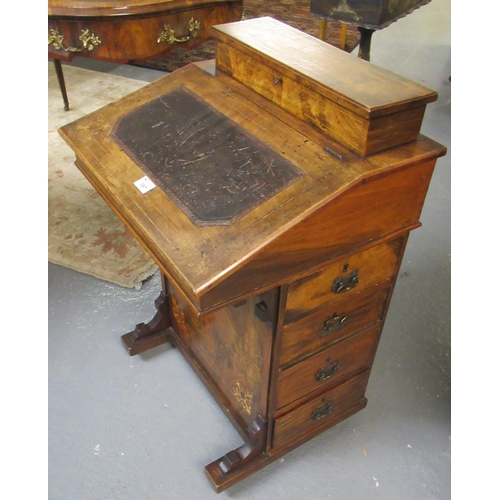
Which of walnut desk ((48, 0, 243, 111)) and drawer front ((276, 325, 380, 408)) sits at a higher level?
walnut desk ((48, 0, 243, 111))

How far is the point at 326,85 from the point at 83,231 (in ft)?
5.66

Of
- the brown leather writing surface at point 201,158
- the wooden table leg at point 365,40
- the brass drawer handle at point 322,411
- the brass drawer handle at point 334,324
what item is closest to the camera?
the brown leather writing surface at point 201,158

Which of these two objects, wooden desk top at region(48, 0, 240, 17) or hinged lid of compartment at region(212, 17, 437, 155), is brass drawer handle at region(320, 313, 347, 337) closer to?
hinged lid of compartment at region(212, 17, 437, 155)

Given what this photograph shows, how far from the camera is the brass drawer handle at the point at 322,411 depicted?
→ 63.0 inches

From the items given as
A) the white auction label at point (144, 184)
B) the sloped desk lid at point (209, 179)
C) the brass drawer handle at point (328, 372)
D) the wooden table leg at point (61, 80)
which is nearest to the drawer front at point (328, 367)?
the brass drawer handle at point (328, 372)

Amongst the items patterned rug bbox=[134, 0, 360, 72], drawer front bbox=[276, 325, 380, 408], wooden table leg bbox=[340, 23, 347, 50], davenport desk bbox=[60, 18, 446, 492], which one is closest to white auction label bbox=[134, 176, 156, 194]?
davenport desk bbox=[60, 18, 446, 492]

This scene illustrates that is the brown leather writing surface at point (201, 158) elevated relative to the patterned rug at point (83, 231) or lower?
elevated

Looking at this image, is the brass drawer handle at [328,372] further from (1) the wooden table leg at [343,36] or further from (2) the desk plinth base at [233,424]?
(1) the wooden table leg at [343,36]

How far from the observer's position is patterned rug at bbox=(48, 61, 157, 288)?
232cm

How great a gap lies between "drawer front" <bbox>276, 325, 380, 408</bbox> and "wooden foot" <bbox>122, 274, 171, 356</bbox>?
2.17 feet

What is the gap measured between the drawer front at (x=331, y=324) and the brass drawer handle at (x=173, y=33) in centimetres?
131

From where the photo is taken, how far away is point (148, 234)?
1129mm

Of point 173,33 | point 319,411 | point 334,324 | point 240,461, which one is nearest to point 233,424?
point 240,461

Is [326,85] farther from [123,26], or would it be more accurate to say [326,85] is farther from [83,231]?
[83,231]
